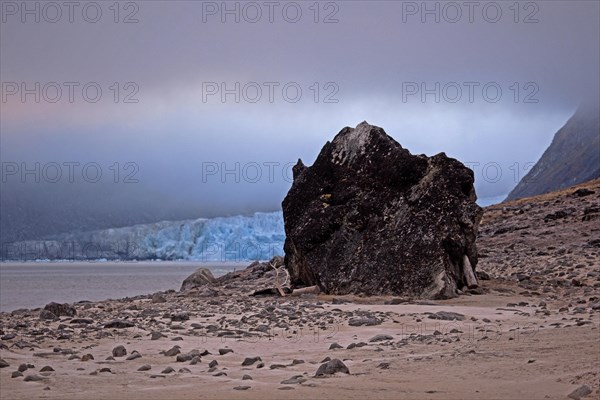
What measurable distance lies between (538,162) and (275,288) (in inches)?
5591

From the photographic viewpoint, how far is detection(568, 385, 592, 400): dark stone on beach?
8102 millimetres

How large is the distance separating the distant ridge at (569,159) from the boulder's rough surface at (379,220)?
94148 millimetres

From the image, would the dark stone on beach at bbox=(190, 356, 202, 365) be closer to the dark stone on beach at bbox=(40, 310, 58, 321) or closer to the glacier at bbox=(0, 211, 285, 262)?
the dark stone on beach at bbox=(40, 310, 58, 321)

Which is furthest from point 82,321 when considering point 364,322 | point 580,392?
point 580,392

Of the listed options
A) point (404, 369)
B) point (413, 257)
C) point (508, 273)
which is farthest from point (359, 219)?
point (404, 369)

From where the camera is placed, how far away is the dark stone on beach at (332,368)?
32.5 ft

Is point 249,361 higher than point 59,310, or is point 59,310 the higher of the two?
point 59,310

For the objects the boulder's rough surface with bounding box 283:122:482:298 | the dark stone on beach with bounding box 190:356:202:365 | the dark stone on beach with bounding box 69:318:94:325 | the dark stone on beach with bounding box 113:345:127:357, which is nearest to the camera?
the dark stone on beach with bounding box 190:356:202:365

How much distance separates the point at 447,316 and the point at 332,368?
6996 mm

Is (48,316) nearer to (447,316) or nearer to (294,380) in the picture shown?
(447,316)

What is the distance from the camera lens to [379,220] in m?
24.0

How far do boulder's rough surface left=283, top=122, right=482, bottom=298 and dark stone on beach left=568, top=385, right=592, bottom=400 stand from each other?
13.0 meters

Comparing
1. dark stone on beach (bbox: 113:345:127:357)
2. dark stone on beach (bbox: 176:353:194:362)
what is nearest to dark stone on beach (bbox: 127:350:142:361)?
dark stone on beach (bbox: 113:345:127:357)

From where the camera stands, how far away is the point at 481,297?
21156 mm
